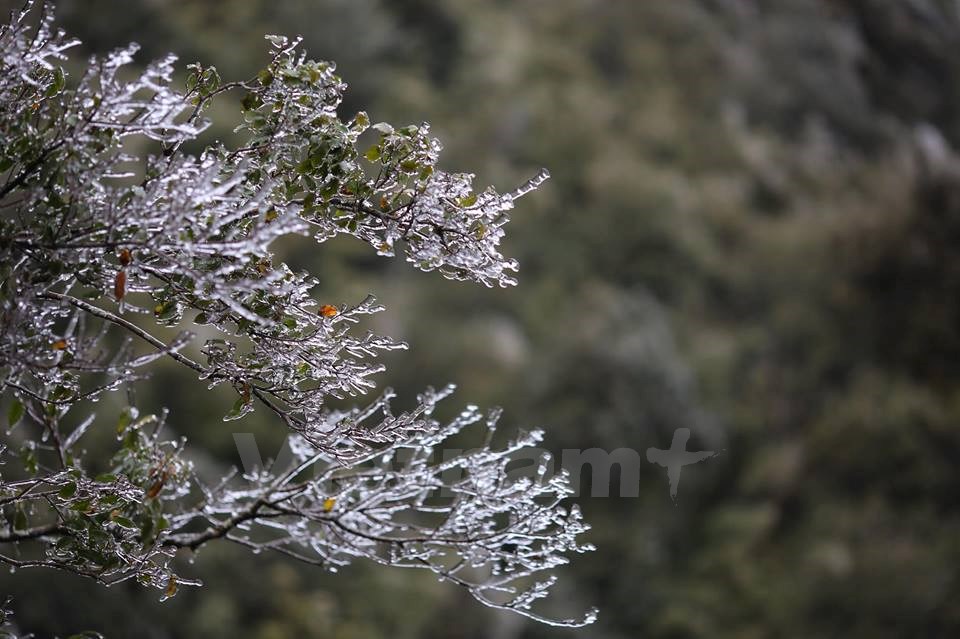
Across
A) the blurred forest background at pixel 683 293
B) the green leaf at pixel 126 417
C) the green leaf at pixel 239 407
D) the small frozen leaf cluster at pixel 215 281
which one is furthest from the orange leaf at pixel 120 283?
the blurred forest background at pixel 683 293

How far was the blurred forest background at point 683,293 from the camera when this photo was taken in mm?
10383

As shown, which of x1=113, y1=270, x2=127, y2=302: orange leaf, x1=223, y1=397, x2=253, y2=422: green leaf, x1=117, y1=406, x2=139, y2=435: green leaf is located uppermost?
x1=113, y1=270, x2=127, y2=302: orange leaf

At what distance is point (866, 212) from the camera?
14.0 m

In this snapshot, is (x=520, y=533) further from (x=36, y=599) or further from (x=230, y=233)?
(x=36, y=599)

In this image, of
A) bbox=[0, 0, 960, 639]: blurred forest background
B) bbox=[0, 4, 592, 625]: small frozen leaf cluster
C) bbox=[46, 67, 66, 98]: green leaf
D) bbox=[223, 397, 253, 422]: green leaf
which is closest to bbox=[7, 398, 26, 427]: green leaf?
bbox=[0, 4, 592, 625]: small frozen leaf cluster

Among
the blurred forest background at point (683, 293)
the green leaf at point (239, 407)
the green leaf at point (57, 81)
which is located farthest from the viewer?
the blurred forest background at point (683, 293)

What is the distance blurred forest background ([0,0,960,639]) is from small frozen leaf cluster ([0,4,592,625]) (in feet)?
21.0

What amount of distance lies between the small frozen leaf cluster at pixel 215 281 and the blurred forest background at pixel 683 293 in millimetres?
6398

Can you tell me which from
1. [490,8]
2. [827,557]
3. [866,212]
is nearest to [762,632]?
[827,557]

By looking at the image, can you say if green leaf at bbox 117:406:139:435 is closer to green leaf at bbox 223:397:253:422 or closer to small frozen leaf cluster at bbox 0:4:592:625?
small frozen leaf cluster at bbox 0:4:592:625

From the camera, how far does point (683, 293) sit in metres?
13.4

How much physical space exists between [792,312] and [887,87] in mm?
3768

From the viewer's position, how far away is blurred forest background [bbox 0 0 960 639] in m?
10.4

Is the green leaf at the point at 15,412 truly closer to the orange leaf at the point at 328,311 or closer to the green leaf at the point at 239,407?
the green leaf at the point at 239,407
